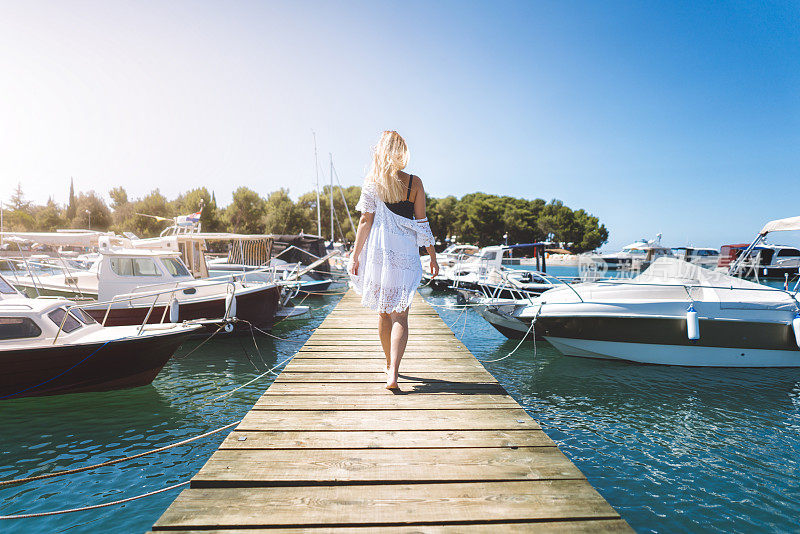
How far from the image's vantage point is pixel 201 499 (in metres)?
2.02

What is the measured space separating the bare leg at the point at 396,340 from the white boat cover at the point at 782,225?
1106cm

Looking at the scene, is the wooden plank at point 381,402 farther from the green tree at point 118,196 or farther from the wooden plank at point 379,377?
the green tree at point 118,196

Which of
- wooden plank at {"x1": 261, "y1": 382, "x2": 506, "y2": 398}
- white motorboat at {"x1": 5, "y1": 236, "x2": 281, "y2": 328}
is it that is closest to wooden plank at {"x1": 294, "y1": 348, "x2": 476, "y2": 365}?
wooden plank at {"x1": 261, "y1": 382, "x2": 506, "y2": 398}

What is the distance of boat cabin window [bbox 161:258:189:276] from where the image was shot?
37.8ft

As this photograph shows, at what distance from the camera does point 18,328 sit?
6.37 meters

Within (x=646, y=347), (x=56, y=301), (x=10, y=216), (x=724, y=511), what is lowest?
(x=724, y=511)

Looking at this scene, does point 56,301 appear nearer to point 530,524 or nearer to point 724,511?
point 530,524

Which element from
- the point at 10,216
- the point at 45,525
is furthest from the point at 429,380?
the point at 10,216

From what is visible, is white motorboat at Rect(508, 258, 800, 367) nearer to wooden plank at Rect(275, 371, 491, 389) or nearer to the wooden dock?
wooden plank at Rect(275, 371, 491, 389)

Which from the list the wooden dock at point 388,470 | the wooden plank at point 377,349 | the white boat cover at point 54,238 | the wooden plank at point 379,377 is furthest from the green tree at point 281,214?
the wooden dock at point 388,470

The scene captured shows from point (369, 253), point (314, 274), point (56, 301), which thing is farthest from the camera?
point (314, 274)

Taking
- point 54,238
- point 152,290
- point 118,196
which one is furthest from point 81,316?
Result: point 118,196

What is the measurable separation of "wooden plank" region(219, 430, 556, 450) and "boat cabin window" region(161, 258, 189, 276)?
10257mm

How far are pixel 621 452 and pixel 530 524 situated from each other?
4391 mm
